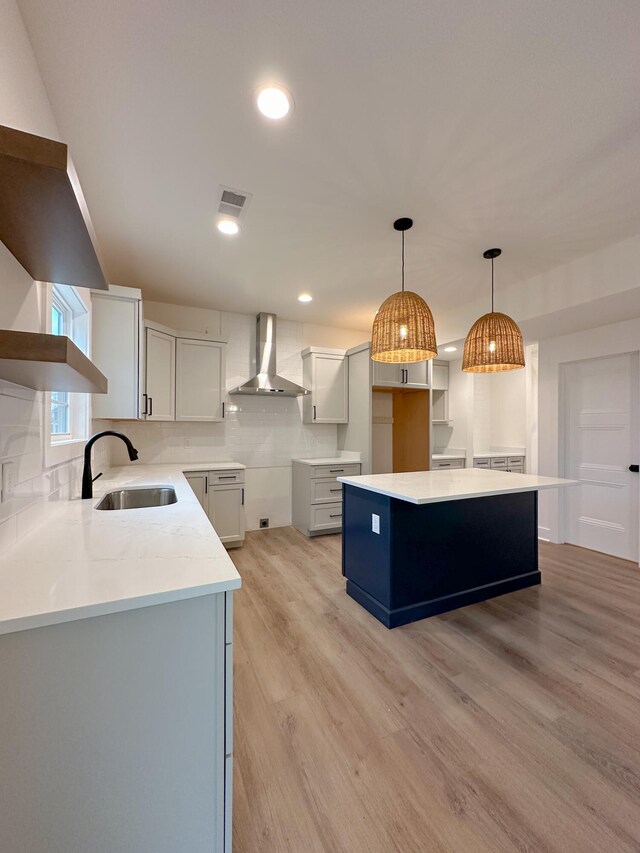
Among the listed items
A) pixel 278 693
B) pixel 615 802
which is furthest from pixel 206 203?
pixel 615 802

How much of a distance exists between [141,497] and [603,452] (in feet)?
14.8

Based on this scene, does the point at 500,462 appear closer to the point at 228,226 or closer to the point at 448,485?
the point at 448,485

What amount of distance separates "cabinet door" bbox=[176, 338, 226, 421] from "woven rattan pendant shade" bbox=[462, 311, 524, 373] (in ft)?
8.87

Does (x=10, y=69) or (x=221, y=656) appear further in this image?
(x=10, y=69)

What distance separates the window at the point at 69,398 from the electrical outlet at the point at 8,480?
627mm

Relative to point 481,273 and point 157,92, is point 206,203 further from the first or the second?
point 481,273

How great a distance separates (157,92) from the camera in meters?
1.53

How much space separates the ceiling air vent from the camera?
84.8 inches

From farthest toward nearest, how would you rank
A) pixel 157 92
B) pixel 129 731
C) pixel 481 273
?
pixel 481 273 → pixel 157 92 → pixel 129 731

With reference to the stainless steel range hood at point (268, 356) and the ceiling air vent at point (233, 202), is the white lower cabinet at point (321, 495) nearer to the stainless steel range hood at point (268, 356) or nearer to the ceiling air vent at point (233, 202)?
the stainless steel range hood at point (268, 356)

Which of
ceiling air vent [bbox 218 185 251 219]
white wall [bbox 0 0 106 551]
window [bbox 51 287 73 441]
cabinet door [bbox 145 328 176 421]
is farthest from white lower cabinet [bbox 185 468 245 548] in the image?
ceiling air vent [bbox 218 185 251 219]

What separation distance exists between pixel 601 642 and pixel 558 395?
277 cm

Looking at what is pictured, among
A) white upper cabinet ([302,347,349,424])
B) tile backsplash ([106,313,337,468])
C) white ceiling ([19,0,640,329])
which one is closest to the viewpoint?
white ceiling ([19,0,640,329])

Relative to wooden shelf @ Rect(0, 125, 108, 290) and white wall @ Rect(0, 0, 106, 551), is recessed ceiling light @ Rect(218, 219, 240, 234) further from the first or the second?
wooden shelf @ Rect(0, 125, 108, 290)
